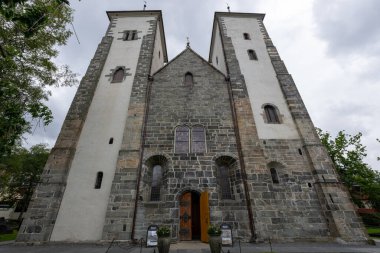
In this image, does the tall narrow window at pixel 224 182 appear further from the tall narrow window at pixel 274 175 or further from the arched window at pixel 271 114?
the arched window at pixel 271 114

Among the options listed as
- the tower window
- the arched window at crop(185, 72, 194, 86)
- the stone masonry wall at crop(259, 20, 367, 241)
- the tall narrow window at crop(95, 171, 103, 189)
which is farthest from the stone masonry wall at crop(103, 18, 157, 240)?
the stone masonry wall at crop(259, 20, 367, 241)

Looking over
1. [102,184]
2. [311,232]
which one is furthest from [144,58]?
[311,232]

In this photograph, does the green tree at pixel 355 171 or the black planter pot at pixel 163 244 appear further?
the green tree at pixel 355 171

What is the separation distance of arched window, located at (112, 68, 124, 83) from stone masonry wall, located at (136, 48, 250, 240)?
2.25 metres

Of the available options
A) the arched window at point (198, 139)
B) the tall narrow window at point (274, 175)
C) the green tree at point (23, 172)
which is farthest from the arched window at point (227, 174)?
the green tree at point (23, 172)

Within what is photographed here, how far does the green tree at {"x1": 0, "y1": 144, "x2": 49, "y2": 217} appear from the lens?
19531 millimetres

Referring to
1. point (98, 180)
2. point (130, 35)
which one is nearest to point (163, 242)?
point (98, 180)

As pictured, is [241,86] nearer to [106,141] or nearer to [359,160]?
[106,141]

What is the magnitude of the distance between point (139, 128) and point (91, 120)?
300cm

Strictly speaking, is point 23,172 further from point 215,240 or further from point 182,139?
point 215,240

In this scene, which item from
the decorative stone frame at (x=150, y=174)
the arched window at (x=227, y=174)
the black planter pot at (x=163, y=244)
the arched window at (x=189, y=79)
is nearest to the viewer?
the black planter pot at (x=163, y=244)

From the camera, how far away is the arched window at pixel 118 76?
13.2 metres

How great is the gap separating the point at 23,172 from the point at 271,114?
2583 centimetres

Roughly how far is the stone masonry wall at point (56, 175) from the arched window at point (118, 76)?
46.0 inches
